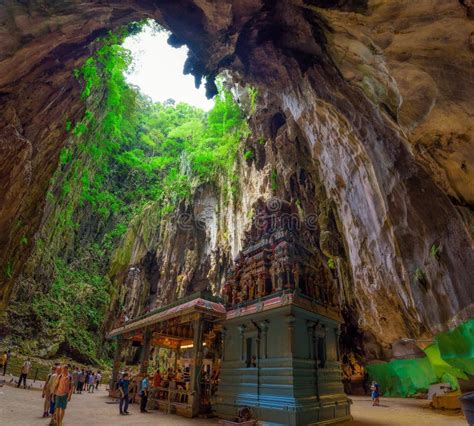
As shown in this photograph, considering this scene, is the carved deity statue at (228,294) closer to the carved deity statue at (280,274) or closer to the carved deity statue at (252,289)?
the carved deity statue at (252,289)

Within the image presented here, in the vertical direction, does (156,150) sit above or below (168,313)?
above

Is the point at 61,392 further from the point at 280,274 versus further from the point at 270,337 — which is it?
the point at 280,274

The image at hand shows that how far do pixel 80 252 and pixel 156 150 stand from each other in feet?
56.3

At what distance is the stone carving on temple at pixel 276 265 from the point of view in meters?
10.5

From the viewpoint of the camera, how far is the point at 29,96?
9125 mm

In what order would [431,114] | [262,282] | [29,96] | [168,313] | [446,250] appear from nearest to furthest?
1. [431,114]
2. [446,250]
3. [29,96]
4. [262,282]
5. [168,313]

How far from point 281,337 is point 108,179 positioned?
3268 centimetres

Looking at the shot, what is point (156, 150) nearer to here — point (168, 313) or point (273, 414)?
point (168, 313)

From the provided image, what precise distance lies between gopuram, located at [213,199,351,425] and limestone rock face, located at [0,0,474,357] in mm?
3155

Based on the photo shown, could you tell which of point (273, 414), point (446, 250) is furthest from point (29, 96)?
point (446, 250)

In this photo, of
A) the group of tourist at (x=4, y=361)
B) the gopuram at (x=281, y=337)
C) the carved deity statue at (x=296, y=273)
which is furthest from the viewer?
the group of tourist at (x=4, y=361)

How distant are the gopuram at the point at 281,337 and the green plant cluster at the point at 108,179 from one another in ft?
36.0

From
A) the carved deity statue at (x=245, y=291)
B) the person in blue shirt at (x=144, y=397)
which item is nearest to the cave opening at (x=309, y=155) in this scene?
the carved deity statue at (x=245, y=291)

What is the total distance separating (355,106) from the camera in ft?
33.4
